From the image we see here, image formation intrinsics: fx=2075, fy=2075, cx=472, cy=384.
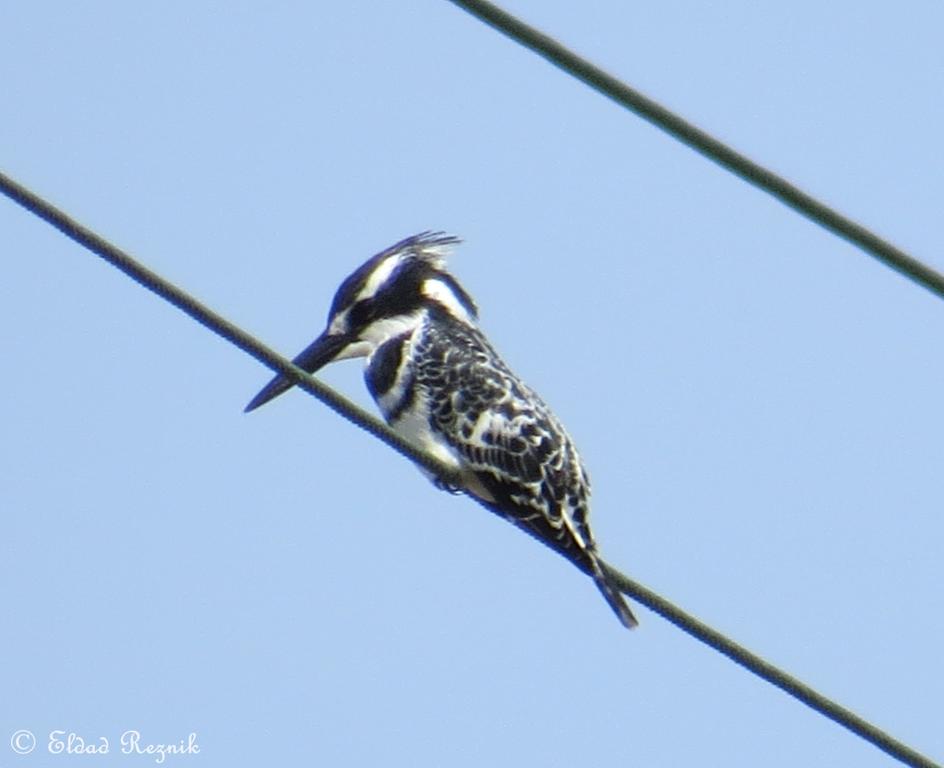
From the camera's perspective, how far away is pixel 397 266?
6.48 meters

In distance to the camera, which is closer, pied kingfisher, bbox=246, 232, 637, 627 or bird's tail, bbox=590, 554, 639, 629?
bird's tail, bbox=590, 554, 639, 629

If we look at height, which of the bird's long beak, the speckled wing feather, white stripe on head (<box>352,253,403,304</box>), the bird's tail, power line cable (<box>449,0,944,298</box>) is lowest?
power line cable (<box>449,0,944,298</box>)

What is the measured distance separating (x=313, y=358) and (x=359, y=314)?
0.20m

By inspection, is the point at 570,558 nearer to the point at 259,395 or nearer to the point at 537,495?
the point at 537,495

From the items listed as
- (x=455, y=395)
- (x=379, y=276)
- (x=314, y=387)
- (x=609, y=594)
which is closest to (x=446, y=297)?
(x=379, y=276)

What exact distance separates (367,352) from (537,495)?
114 centimetres

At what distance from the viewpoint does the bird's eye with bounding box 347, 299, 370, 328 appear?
20.7 feet

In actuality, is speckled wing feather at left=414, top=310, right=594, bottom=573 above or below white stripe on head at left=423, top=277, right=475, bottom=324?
below

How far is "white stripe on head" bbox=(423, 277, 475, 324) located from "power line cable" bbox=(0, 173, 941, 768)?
256 centimetres

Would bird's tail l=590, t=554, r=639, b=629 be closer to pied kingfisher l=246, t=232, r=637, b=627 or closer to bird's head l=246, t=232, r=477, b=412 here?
pied kingfisher l=246, t=232, r=637, b=627

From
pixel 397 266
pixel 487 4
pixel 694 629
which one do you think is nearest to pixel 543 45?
pixel 487 4

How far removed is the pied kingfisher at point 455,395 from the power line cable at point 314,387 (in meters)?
1.54

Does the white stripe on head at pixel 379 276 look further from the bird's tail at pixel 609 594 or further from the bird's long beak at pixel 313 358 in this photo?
the bird's tail at pixel 609 594

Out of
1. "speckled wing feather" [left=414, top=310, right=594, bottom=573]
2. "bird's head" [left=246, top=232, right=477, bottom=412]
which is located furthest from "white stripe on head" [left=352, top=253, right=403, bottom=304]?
"speckled wing feather" [left=414, top=310, right=594, bottom=573]
